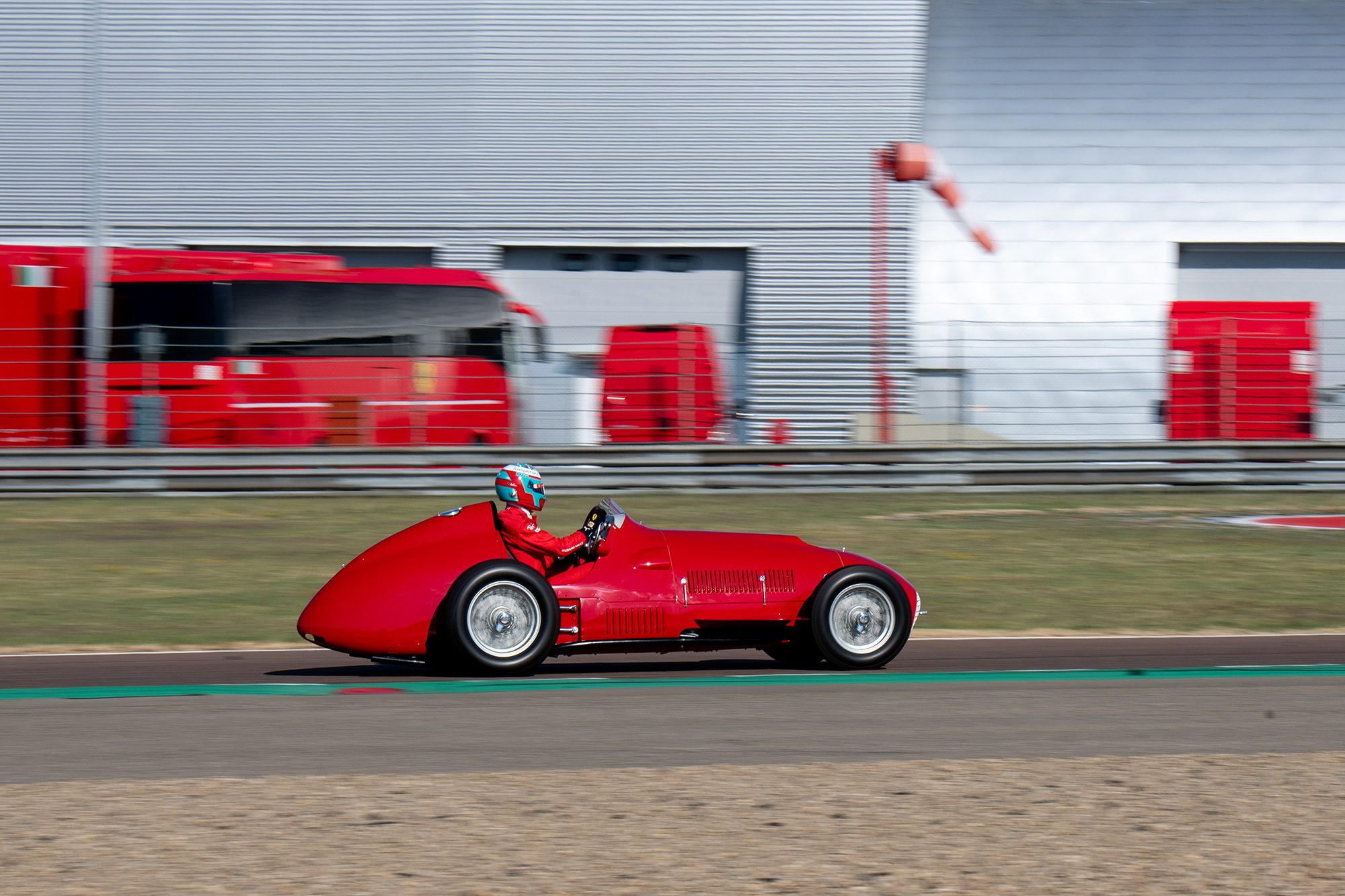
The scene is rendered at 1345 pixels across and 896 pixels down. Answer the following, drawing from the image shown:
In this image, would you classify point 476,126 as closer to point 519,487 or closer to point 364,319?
point 364,319

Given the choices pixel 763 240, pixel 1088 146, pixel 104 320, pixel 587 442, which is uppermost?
pixel 1088 146

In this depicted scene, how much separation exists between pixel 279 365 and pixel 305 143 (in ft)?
34.1

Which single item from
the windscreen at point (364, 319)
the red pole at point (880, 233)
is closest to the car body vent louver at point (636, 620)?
the windscreen at point (364, 319)

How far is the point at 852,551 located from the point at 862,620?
15.5 ft

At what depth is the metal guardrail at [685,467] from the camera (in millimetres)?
14812

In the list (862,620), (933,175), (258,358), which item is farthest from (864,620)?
(933,175)

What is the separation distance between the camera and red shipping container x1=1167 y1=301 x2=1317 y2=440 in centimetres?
1541

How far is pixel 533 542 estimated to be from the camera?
6910 mm

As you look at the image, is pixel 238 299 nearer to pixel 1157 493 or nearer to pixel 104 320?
pixel 104 320

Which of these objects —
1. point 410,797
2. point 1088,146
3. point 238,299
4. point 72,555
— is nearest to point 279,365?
point 238,299

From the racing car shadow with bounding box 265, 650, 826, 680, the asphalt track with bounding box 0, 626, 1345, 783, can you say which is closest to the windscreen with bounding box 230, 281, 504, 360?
the racing car shadow with bounding box 265, 650, 826, 680

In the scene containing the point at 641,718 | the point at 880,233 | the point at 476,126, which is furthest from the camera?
the point at 476,126

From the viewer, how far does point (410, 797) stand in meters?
4.71

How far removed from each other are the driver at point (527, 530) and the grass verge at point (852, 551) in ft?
6.45
